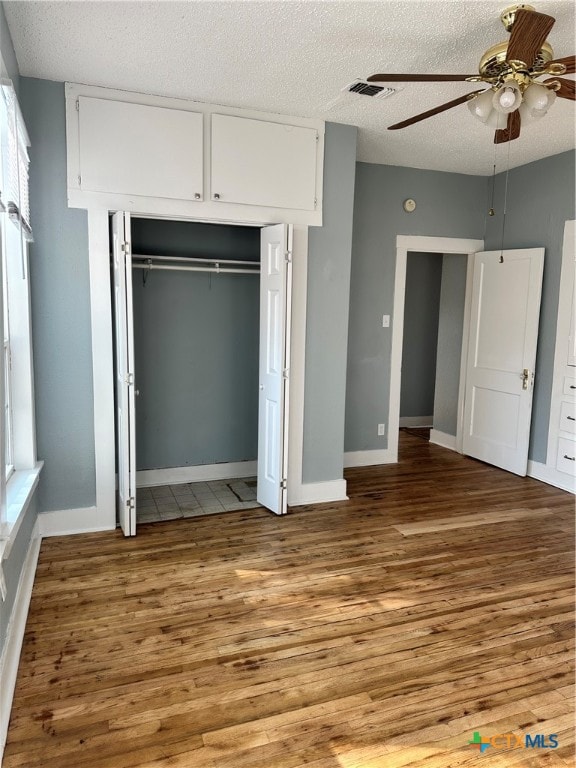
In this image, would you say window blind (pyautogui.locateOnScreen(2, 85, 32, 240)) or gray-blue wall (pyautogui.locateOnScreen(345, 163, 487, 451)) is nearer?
window blind (pyautogui.locateOnScreen(2, 85, 32, 240))

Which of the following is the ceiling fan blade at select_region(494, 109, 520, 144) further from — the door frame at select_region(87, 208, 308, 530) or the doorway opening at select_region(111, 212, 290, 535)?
the doorway opening at select_region(111, 212, 290, 535)

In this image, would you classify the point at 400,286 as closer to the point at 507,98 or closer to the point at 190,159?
the point at 190,159

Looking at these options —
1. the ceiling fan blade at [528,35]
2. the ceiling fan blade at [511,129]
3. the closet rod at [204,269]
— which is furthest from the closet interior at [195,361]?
the ceiling fan blade at [528,35]

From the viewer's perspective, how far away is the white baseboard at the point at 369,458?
5.23 m

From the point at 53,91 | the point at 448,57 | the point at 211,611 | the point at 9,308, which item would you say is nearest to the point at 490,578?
the point at 211,611

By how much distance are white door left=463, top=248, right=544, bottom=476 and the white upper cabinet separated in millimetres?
2066

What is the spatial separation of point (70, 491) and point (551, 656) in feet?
9.29

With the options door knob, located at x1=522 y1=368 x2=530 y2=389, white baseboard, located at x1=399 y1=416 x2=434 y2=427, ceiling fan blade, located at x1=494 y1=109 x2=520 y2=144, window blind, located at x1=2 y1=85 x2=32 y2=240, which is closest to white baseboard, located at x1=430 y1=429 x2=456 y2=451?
white baseboard, located at x1=399 y1=416 x2=434 y2=427

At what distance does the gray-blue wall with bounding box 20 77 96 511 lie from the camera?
3.29m

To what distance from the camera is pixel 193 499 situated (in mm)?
4254

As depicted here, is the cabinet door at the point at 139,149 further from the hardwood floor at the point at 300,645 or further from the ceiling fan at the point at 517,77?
the hardwood floor at the point at 300,645

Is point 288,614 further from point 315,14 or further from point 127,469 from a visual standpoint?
point 315,14

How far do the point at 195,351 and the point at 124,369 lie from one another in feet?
4.03

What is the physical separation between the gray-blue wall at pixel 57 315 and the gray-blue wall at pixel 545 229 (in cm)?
366
